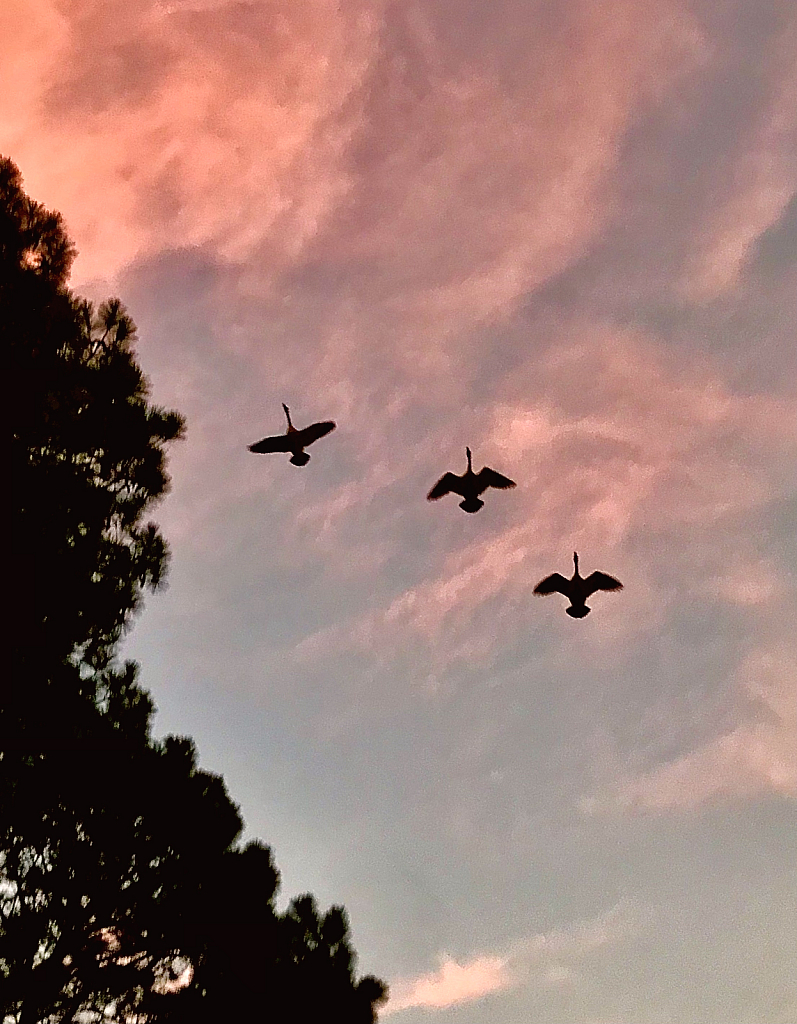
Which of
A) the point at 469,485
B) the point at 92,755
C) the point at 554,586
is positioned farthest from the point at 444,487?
the point at 92,755

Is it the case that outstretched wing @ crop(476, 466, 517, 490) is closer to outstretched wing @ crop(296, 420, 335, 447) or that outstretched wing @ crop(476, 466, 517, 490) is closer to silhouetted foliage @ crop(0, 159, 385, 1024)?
outstretched wing @ crop(296, 420, 335, 447)

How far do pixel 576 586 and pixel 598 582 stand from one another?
344 millimetres

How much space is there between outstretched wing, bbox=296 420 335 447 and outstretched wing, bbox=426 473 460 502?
1696 millimetres

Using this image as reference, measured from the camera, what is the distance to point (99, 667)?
8.52 metres

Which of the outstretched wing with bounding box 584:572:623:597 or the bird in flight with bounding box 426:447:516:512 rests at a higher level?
the bird in flight with bounding box 426:447:516:512

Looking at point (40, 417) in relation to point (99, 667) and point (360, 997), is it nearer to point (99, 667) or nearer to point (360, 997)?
point (99, 667)

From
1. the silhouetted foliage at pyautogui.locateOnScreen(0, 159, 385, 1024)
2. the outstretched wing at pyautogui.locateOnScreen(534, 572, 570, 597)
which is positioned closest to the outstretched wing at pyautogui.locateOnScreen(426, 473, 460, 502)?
the outstretched wing at pyautogui.locateOnScreen(534, 572, 570, 597)

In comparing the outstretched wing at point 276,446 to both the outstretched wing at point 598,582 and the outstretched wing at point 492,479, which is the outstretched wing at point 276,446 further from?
the outstretched wing at point 598,582

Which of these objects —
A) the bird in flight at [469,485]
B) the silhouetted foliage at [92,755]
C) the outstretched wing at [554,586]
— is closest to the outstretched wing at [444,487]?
the bird in flight at [469,485]

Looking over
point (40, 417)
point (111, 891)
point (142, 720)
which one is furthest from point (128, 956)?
point (40, 417)

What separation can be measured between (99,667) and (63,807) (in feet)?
4.39

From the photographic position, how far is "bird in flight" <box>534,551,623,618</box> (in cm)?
1259

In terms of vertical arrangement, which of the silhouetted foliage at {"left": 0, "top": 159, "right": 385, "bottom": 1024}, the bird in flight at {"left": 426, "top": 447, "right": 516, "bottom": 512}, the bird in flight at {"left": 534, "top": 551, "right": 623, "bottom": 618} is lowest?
the silhouetted foliage at {"left": 0, "top": 159, "right": 385, "bottom": 1024}

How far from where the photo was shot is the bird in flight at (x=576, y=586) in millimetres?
12594
